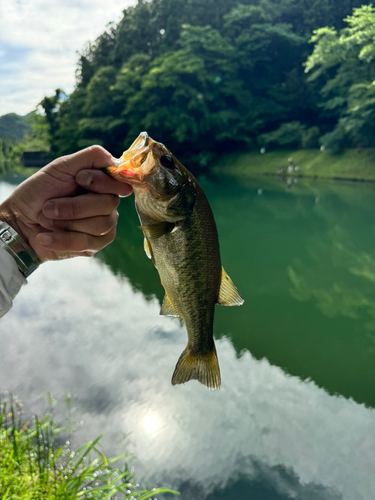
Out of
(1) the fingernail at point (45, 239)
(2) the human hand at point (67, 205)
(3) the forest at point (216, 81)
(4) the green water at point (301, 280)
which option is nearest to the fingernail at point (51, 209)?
(2) the human hand at point (67, 205)

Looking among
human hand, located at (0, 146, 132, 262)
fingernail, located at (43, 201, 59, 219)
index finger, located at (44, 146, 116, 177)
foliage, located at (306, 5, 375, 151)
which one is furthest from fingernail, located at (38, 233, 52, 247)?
foliage, located at (306, 5, 375, 151)

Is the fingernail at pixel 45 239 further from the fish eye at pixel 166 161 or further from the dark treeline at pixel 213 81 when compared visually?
the dark treeline at pixel 213 81

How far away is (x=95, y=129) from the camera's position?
31.4m

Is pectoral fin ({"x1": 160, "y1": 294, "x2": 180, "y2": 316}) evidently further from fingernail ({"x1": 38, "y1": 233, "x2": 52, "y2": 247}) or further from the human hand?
fingernail ({"x1": 38, "y1": 233, "x2": 52, "y2": 247})

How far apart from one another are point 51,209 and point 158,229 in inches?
17.7

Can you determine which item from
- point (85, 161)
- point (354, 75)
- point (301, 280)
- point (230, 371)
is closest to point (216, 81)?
point (354, 75)

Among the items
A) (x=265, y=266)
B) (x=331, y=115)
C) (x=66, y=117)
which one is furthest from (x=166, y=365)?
(x=66, y=117)

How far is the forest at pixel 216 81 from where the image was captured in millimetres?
28828

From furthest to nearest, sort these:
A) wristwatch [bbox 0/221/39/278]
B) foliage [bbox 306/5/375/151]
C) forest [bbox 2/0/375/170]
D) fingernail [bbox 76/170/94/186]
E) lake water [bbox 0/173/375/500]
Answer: forest [bbox 2/0/375/170], foliage [bbox 306/5/375/151], lake water [bbox 0/173/375/500], wristwatch [bbox 0/221/39/278], fingernail [bbox 76/170/94/186]

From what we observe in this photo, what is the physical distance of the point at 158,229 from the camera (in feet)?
5.06

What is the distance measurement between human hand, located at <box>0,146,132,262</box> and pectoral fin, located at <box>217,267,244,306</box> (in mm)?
530

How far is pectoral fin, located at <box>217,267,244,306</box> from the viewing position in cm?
169

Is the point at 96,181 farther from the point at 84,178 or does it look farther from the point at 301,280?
the point at 301,280

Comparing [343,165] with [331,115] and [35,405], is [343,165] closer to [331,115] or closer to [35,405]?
[331,115]
